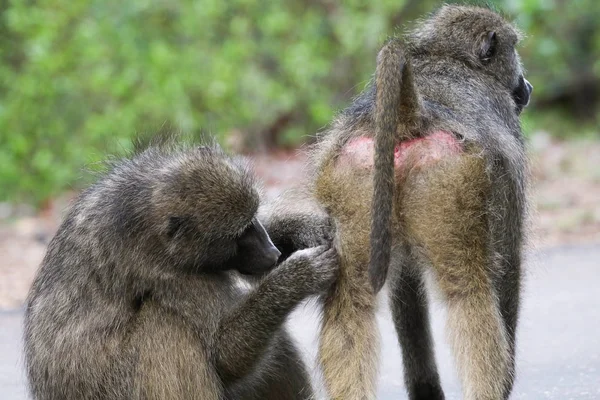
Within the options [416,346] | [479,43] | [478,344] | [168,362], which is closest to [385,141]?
[478,344]

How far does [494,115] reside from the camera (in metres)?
4.69

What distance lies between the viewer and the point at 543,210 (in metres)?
9.68

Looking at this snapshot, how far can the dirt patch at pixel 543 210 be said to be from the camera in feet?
29.0

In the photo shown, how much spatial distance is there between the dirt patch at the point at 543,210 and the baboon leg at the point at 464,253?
3.42 meters

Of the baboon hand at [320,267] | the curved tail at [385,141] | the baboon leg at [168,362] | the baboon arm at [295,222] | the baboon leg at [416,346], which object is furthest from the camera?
the baboon leg at [416,346]

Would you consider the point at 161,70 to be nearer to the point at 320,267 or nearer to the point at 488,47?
the point at 488,47

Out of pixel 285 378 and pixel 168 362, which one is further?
pixel 285 378

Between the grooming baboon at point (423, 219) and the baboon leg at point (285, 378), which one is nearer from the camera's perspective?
the grooming baboon at point (423, 219)

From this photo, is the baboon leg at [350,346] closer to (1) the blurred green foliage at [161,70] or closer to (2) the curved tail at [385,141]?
A: (2) the curved tail at [385,141]

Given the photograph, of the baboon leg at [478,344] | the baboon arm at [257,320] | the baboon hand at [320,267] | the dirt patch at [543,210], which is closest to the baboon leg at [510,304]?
the baboon leg at [478,344]

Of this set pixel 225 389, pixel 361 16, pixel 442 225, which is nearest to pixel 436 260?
pixel 442 225

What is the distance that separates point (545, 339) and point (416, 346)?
5.64ft

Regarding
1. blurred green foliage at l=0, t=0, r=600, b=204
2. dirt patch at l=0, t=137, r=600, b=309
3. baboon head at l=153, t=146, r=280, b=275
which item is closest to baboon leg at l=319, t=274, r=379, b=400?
baboon head at l=153, t=146, r=280, b=275

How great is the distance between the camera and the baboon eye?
4.96 meters
